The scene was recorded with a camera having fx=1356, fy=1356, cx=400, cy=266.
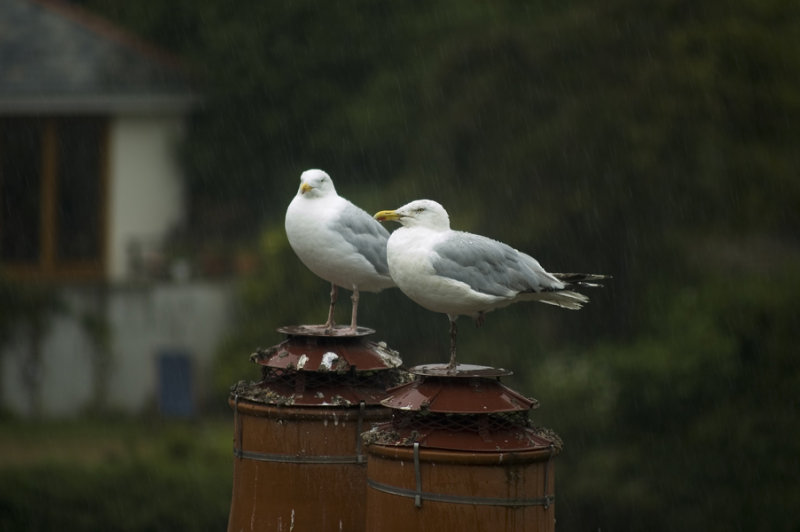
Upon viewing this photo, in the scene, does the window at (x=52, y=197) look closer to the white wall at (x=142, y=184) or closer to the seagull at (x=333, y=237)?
the white wall at (x=142, y=184)

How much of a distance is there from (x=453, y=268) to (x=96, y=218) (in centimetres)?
1736

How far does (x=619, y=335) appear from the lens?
1850 centimetres

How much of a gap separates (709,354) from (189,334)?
8079 mm

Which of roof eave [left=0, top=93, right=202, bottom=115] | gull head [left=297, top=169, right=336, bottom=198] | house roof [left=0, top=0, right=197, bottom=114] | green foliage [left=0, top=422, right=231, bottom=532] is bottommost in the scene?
green foliage [left=0, top=422, right=231, bottom=532]

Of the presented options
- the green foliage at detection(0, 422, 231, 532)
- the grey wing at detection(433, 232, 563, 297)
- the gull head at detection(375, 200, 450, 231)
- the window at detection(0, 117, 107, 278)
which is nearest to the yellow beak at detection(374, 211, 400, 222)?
the gull head at detection(375, 200, 450, 231)

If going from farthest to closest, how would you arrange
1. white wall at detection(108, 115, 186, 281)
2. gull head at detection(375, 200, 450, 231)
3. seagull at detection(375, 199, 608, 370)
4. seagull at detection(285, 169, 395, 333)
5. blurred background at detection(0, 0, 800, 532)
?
white wall at detection(108, 115, 186, 281) < blurred background at detection(0, 0, 800, 532) < seagull at detection(285, 169, 395, 333) < gull head at detection(375, 200, 450, 231) < seagull at detection(375, 199, 608, 370)

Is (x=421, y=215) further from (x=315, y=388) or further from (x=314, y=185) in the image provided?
(x=314, y=185)

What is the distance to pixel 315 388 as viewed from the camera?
249 inches

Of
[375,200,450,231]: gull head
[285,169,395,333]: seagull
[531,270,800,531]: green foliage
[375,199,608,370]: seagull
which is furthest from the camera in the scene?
[531,270,800,531]: green foliage

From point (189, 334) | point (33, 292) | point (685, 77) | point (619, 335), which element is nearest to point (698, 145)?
point (685, 77)

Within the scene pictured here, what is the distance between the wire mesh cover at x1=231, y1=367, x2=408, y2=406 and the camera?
246 inches

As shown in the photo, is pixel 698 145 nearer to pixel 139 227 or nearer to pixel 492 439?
pixel 139 227

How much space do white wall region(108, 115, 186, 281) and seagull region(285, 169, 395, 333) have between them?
15175 millimetres

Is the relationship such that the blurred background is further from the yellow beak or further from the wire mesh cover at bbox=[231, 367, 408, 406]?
the yellow beak
